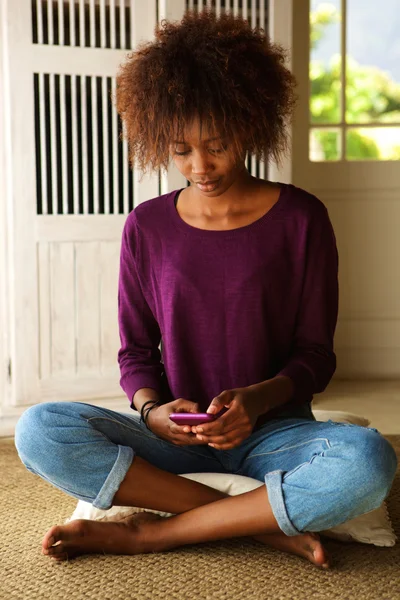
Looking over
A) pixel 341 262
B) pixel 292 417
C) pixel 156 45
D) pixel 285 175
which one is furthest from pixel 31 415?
pixel 341 262

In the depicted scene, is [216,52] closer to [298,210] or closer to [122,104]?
[122,104]

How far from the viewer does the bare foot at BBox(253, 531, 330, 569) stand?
1578mm

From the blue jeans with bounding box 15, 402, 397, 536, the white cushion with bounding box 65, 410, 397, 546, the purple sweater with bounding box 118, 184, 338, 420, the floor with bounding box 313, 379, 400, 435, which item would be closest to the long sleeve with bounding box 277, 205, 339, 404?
the purple sweater with bounding box 118, 184, 338, 420

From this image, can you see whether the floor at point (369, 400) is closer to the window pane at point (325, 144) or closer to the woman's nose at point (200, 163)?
the window pane at point (325, 144)

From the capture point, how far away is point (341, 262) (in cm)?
367

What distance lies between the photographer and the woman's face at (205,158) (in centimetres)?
158

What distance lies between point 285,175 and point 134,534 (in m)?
1.71

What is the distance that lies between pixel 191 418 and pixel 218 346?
0.23 m

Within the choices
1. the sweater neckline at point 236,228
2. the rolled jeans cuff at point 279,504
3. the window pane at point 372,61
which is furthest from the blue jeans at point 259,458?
the window pane at point 372,61

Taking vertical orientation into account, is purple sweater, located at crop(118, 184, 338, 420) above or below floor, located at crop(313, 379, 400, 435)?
above

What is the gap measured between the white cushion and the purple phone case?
0.74 feet

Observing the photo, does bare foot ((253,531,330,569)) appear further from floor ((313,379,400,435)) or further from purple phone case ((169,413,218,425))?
floor ((313,379,400,435))

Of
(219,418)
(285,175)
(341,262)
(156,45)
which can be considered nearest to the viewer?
(219,418)

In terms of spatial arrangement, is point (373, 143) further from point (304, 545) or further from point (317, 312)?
point (304, 545)
